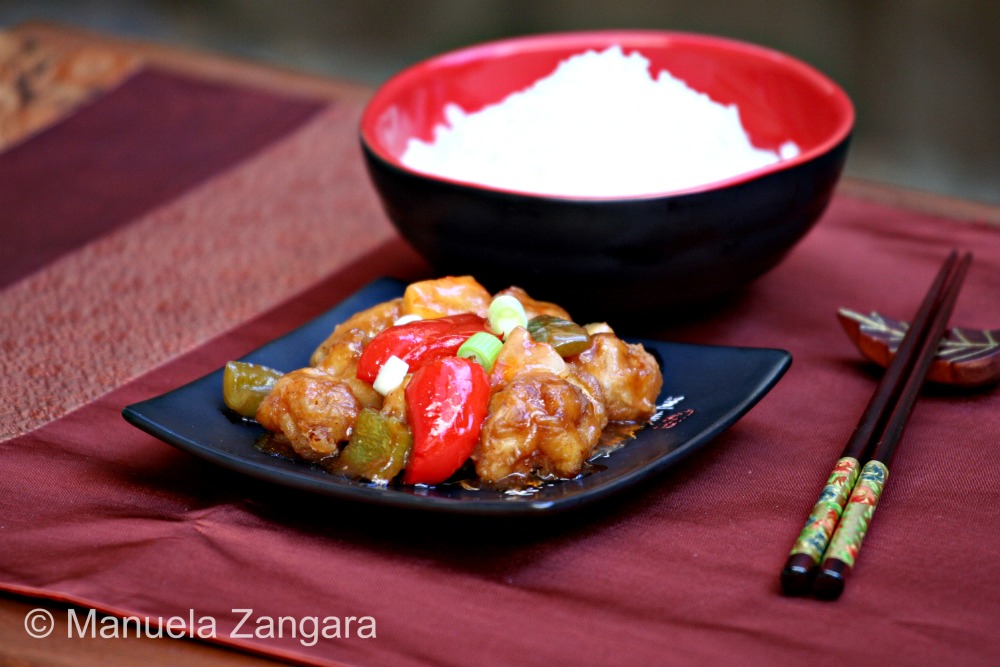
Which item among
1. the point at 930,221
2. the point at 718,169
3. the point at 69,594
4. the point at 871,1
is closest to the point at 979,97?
the point at 871,1

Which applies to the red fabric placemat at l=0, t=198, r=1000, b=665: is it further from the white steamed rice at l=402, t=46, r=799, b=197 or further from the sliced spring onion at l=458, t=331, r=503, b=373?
the white steamed rice at l=402, t=46, r=799, b=197

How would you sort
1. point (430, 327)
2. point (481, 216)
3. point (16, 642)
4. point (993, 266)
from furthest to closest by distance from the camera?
1. point (993, 266)
2. point (481, 216)
3. point (430, 327)
4. point (16, 642)

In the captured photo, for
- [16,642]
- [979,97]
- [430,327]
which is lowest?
[979,97]

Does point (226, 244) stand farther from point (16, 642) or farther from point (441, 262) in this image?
point (16, 642)


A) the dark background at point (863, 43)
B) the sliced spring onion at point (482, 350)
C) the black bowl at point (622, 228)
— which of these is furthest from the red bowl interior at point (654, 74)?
the dark background at point (863, 43)

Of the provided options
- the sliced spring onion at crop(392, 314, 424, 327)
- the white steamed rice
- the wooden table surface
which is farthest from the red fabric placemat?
the wooden table surface

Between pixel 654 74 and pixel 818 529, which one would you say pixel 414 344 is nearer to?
pixel 818 529
